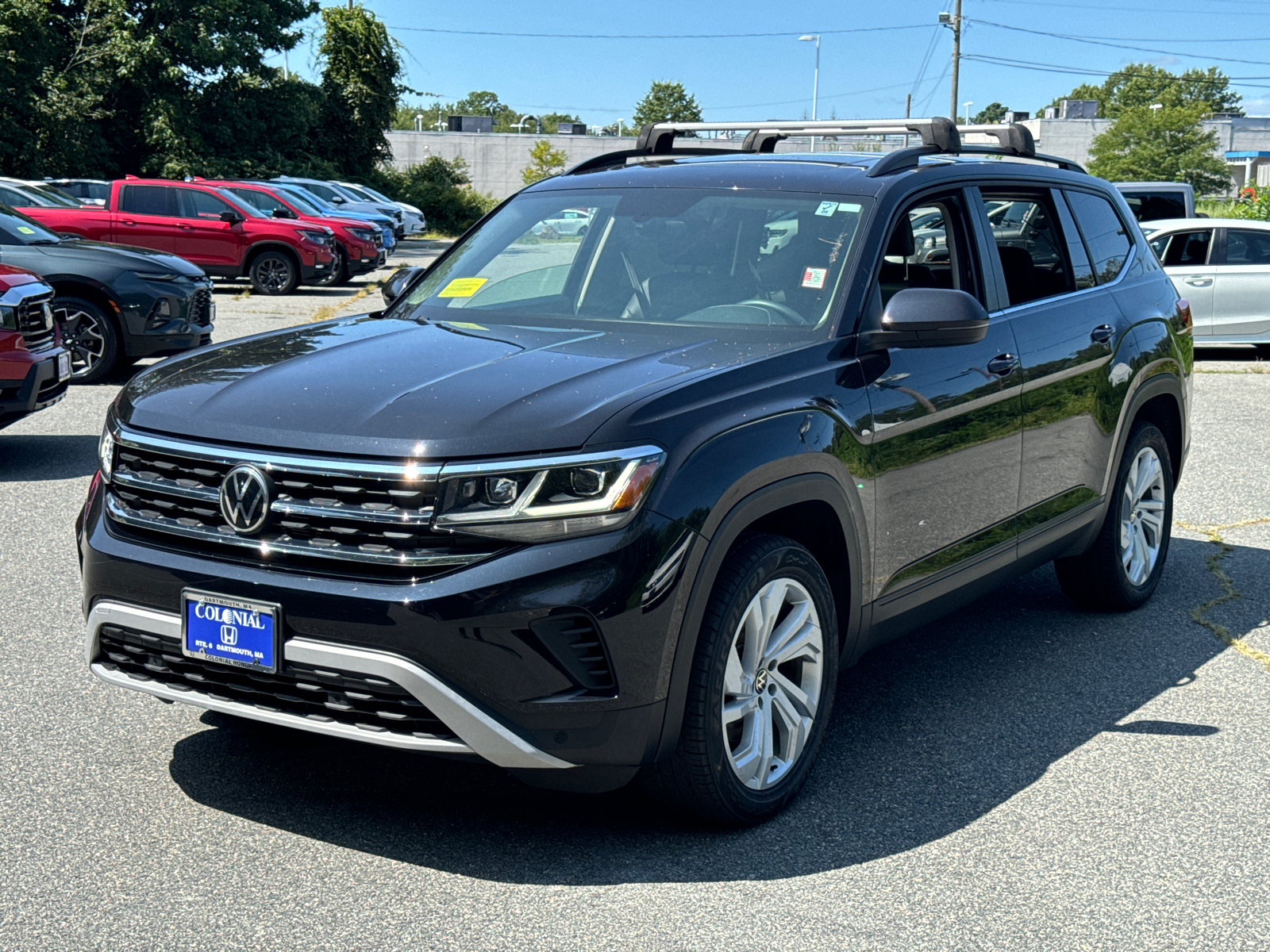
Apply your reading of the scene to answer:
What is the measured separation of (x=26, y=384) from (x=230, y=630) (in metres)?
5.86

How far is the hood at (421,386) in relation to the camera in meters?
3.30

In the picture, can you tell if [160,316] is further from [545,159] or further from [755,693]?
[545,159]

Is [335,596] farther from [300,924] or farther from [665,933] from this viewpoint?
[665,933]

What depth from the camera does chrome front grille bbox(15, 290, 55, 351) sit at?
8555 mm

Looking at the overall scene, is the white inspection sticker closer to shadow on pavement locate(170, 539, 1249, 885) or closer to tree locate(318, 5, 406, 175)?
shadow on pavement locate(170, 539, 1249, 885)

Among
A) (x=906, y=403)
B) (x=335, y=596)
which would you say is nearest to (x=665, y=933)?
(x=335, y=596)

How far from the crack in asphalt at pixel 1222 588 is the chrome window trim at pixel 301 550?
143 inches

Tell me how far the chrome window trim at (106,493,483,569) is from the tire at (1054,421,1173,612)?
348 centimetres

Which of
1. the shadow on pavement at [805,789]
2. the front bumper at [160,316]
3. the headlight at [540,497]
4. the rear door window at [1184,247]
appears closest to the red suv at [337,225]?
the front bumper at [160,316]

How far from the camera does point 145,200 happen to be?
68.6ft

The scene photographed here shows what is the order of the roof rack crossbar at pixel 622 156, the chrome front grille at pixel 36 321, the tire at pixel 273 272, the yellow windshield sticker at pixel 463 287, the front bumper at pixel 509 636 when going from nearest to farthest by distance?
Result: the front bumper at pixel 509 636
the yellow windshield sticker at pixel 463 287
the roof rack crossbar at pixel 622 156
the chrome front grille at pixel 36 321
the tire at pixel 273 272

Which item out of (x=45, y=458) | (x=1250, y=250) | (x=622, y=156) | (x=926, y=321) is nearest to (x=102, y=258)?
(x=45, y=458)

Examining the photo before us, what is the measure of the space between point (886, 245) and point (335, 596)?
2.19m

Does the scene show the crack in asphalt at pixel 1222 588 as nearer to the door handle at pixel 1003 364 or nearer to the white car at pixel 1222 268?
the door handle at pixel 1003 364
